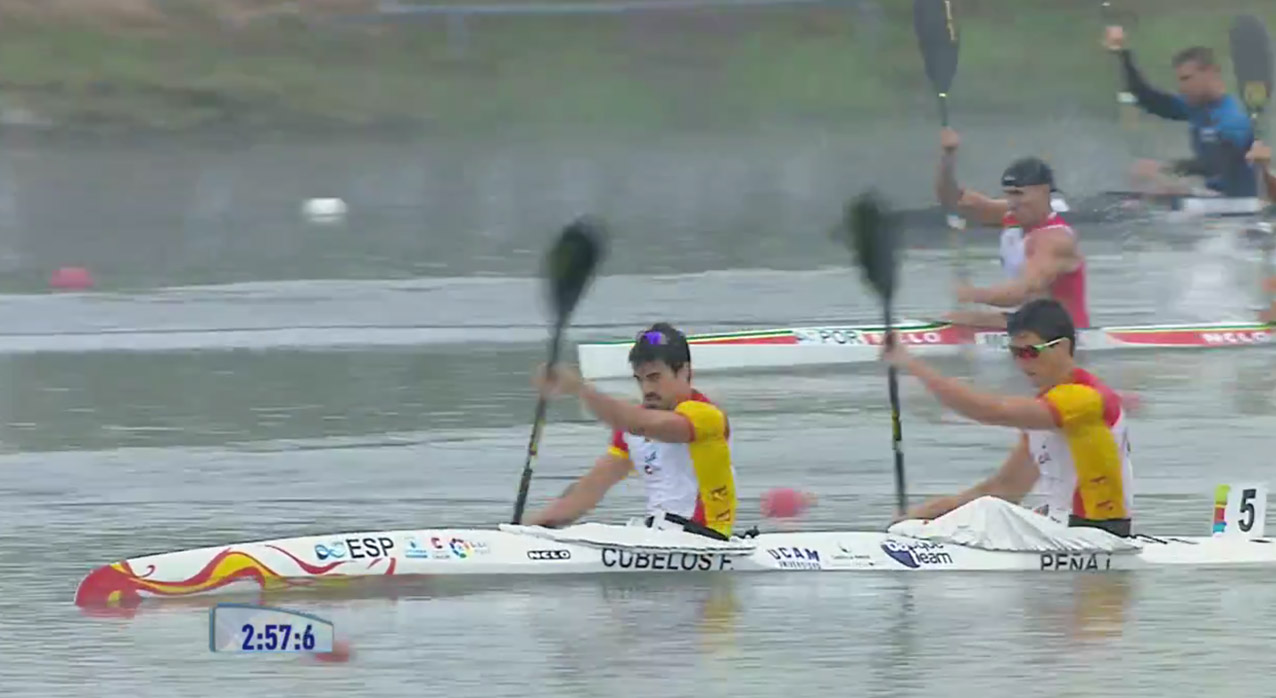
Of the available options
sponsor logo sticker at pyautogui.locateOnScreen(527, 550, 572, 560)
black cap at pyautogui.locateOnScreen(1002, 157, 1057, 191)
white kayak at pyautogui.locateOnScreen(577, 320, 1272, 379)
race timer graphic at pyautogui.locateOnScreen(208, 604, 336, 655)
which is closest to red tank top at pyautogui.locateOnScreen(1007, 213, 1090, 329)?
black cap at pyautogui.locateOnScreen(1002, 157, 1057, 191)

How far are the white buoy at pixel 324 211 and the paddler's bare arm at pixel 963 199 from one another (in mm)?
10368

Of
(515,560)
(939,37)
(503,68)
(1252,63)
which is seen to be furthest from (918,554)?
(503,68)

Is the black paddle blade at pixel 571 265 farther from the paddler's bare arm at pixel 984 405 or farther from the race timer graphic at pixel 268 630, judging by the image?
the race timer graphic at pixel 268 630

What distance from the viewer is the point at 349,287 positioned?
21750 mm

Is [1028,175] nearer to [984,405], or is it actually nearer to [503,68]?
[984,405]

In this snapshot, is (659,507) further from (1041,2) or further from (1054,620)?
(1041,2)

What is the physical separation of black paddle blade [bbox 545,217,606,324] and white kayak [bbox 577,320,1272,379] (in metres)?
5.24

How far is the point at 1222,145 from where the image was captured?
68.5ft

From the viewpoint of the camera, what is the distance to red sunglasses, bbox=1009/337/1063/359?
11055 mm

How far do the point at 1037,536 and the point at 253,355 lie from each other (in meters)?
8.03

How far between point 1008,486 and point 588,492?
167 centimetres

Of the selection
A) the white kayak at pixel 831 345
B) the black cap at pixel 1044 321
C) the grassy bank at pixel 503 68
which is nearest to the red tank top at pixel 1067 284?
the white kayak at pixel 831 345

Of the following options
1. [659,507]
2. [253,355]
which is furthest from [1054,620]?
[253,355]

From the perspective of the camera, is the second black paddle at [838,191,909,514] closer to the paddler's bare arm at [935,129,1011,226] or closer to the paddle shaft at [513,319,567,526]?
the paddle shaft at [513,319,567,526]
